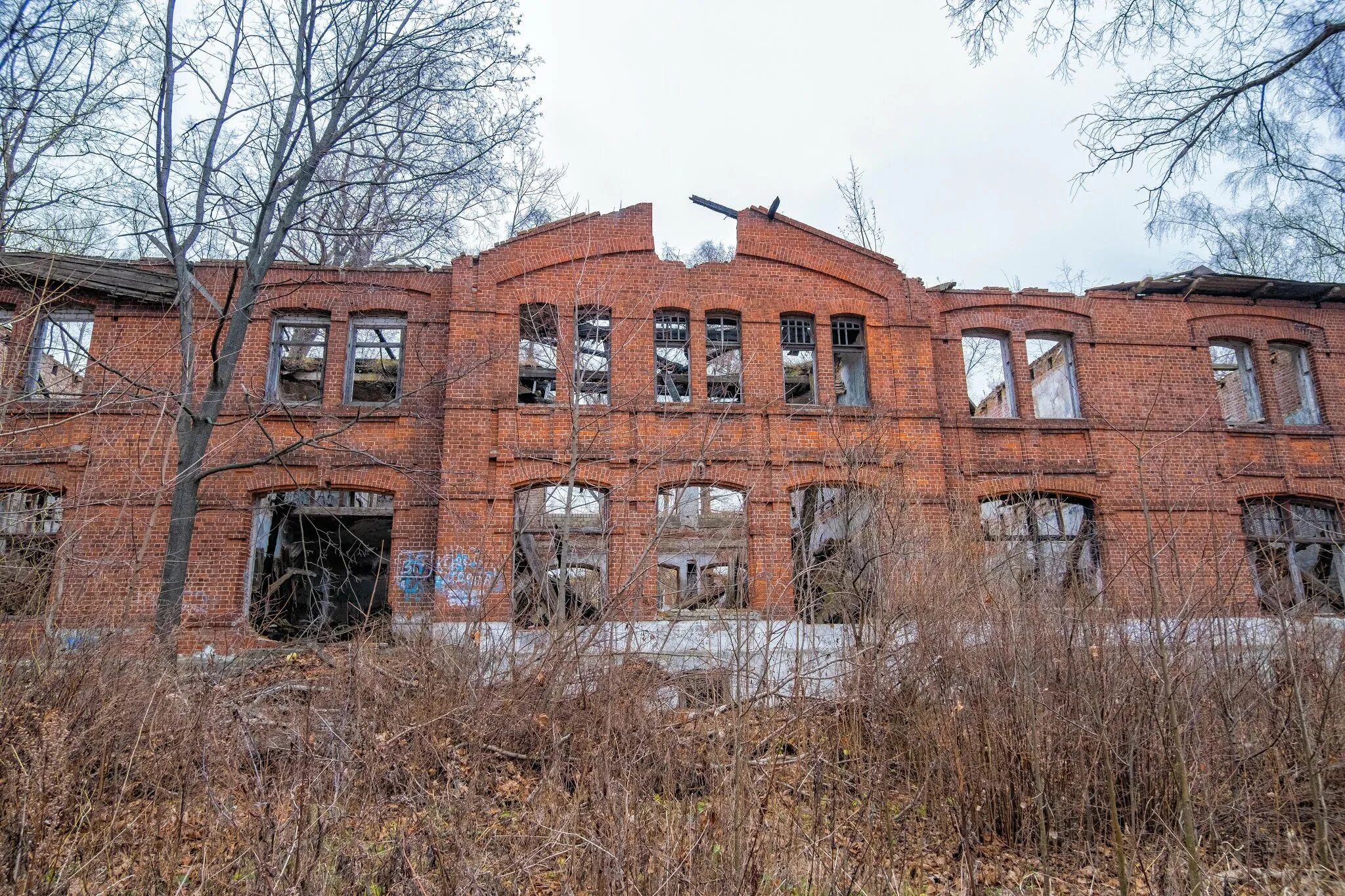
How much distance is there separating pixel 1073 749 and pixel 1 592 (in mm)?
7740

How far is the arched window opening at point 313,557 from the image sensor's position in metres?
12.3

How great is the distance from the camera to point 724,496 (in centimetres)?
1291

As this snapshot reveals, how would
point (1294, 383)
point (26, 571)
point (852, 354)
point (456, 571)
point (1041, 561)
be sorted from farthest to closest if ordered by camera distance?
point (1294, 383) < point (852, 354) < point (456, 571) < point (1041, 561) < point (26, 571)

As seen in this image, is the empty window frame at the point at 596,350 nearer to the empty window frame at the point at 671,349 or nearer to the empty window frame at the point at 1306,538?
the empty window frame at the point at 671,349

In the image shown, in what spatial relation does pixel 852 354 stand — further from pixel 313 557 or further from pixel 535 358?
pixel 313 557

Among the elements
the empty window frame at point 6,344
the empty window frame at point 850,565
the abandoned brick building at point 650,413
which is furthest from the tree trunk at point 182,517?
the empty window frame at point 850,565

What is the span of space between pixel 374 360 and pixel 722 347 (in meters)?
6.36

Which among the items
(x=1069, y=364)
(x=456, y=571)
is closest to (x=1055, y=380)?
(x=1069, y=364)

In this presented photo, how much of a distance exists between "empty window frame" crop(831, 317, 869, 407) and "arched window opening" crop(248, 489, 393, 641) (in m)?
8.22

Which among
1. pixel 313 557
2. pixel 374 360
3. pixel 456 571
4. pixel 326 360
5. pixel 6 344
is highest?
pixel 374 360

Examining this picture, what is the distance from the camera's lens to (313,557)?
1424 centimetres

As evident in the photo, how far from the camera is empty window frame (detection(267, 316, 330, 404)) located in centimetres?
1309

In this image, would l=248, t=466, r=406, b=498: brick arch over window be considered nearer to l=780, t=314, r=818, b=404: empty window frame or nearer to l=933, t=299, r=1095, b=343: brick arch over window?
l=780, t=314, r=818, b=404: empty window frame

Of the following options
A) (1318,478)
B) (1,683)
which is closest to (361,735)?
(1,683)
